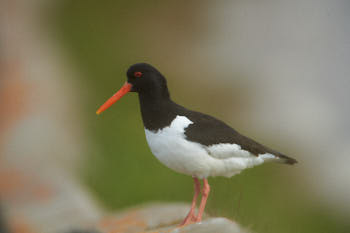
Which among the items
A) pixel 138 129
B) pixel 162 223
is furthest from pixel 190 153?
pixel 138 129

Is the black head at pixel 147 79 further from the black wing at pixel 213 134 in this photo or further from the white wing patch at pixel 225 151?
the white wing patch at pixel 225 151

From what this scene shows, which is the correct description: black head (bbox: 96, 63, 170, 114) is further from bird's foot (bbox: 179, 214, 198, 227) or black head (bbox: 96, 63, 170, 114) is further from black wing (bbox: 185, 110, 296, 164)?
bird's foot (bbox: 179, 214, 198, 227)

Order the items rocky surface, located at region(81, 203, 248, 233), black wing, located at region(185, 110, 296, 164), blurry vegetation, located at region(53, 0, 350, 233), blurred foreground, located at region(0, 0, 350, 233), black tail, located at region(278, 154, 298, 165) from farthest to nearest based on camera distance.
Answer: blurred foreground, located at region(0, 0, 350, 233), blurry vegetation, located at region(53, 0, 350, 233), black tail, located at region(278, 154, 298, 165), black wing, located at region(185, 110, 296, 164), rocky surface, located at region(81, 203, 248, 233)

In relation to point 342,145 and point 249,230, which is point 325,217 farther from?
point 249,230

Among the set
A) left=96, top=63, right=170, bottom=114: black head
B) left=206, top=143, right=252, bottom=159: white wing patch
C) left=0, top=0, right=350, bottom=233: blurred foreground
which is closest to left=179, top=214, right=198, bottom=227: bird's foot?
left=206, top=143, right=252, bottom=159: white wing patch

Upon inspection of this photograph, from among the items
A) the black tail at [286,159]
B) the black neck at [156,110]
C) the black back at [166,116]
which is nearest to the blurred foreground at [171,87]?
the black tail at [286,159]

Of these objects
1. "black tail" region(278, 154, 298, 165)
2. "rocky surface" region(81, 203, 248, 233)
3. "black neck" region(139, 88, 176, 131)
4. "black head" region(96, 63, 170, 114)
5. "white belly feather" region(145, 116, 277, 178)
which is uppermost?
"black head" region(96, 63, 170, 114)

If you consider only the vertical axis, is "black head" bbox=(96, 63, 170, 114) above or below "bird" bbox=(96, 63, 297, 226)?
above

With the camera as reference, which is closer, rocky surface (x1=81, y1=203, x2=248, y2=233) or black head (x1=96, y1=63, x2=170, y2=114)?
rocky surface (x1=81, y1=203, x2=248, y2=233)

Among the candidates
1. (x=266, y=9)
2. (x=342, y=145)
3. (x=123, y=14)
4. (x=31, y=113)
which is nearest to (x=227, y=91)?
(x=266, y=9)
